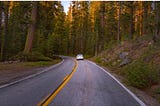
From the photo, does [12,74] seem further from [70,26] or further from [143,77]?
[70,26]

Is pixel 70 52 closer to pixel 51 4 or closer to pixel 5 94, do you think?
pixel 51 4

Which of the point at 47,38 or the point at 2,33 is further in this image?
the point at 47,38

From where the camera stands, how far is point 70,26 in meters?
88.2

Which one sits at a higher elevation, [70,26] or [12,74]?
[70,26]

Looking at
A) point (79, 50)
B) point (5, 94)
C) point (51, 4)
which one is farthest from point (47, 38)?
point (5, 94)

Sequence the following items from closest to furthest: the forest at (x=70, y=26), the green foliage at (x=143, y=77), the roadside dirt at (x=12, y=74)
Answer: the green foliage at (x=143, y=77) < the roadside dirt at (x=12, y=74) < the forest at (x=70, y=26)

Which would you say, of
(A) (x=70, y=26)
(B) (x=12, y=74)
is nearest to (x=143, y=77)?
(B) (x=12, y=74)

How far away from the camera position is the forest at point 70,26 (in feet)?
107

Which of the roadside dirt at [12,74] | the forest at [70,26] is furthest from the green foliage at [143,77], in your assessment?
the forest at [70,26]

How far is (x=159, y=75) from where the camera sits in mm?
14688

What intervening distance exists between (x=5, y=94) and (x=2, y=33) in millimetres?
42347

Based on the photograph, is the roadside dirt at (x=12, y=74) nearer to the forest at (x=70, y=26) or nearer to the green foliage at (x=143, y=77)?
the green foliage at (x=143, y=77)

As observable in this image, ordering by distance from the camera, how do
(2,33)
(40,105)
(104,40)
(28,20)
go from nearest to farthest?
(40,105), (28,20), (2,33), (104,40)

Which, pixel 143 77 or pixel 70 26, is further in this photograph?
pixel 70 26
